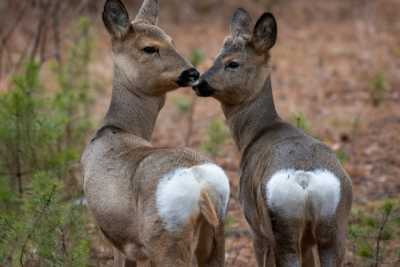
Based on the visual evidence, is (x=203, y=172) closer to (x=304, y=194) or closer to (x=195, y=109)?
(x=304, y=194)

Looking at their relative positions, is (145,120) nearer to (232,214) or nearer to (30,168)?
(30,168)

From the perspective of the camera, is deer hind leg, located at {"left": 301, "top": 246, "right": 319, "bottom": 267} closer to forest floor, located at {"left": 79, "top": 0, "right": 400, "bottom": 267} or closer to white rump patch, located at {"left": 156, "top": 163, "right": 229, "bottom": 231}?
white rump patch, located at {"left": 156, "top": 163, "right": 229, "bottom": 231}

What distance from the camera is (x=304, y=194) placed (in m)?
6.46

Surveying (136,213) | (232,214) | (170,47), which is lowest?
(232,214)

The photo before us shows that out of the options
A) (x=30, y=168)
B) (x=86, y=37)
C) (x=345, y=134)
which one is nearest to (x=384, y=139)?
(x=345, y=134)

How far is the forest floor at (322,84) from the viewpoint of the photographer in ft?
37.1

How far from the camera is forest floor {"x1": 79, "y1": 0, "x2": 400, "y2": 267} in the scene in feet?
37.1

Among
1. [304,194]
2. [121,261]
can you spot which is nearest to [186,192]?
[304,194]

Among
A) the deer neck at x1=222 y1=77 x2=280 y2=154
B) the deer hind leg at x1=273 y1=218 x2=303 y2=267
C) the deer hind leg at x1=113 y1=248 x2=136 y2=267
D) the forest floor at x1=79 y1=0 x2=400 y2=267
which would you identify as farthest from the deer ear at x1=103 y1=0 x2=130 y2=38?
the deer hind leg at x1=273 y1=218 x2=303 y2=267

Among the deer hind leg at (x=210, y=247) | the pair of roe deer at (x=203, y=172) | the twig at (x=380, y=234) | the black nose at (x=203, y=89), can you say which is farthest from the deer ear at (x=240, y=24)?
the deer hind leg at (x=210, y=247)

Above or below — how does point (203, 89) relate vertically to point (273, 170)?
above

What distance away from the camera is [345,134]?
494 inches

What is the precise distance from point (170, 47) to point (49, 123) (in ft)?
5.67

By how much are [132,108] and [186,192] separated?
1973 mm
